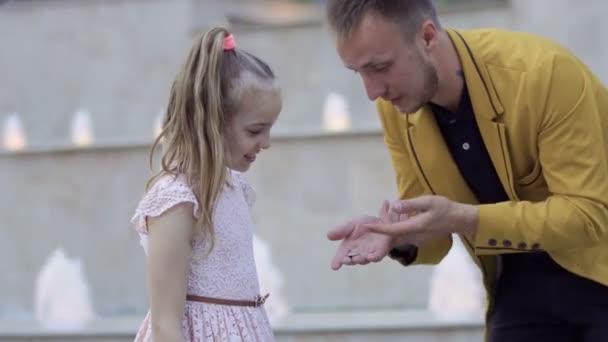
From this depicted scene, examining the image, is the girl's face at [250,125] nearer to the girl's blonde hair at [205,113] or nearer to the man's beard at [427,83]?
the girl's blonde hair at [205,113]

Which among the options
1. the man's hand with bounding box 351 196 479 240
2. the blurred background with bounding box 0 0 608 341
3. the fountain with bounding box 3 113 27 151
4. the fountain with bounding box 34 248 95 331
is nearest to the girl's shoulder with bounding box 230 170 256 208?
the man's hand with bounding box 351 196 479 240

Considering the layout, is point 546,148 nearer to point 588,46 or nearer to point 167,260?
point 167,260

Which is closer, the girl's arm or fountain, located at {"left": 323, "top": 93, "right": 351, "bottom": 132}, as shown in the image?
the girl's arm

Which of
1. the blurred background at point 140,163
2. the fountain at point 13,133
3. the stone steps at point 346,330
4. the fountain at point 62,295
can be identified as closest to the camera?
the stone steps at point 346,330

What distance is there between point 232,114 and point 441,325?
2936 millimetres

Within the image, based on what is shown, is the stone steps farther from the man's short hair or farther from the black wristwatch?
the man's short hair

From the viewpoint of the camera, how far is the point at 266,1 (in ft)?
41.5

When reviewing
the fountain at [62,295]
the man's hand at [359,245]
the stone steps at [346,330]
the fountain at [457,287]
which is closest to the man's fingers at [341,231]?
the man's hand at [359,245]

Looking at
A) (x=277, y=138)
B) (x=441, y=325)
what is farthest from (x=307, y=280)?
(x=441, y=325)

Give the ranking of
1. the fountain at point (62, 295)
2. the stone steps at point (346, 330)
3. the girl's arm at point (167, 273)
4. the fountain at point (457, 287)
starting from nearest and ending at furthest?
the girl's arm at point (167, 273) → the stone steps at point (346, 330) → the fountain at point (457, 287) → the fountain at point (62, 295)

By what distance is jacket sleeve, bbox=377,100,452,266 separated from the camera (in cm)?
297

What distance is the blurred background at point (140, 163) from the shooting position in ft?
23.7

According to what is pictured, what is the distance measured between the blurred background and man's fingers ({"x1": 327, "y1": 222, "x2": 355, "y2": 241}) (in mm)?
3078

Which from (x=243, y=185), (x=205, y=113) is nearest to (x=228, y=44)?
(x=205, y=113)
